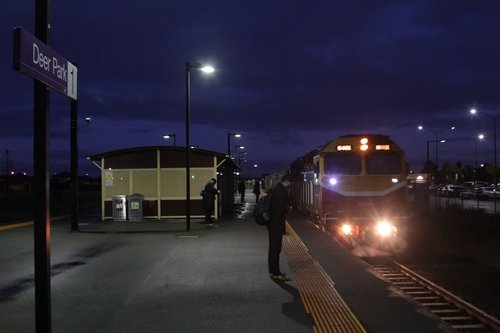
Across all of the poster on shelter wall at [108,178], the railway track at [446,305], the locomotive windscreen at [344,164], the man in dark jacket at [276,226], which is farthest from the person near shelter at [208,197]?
the man in dark jacket at [276,226]

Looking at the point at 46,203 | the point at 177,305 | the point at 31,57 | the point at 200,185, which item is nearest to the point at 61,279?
the point at 177,305

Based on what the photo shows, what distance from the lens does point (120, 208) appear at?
22.9m

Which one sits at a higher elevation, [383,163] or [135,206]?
[383,163]

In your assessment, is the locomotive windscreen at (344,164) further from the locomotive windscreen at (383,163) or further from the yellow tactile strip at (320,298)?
the yellow tactile strip at (320,298)

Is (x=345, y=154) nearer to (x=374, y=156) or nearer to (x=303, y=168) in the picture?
(x=374, y=156)

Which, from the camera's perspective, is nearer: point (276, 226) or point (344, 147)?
point (276, 226)

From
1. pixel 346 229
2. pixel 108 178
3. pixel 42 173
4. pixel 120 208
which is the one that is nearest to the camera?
pixel 42 173

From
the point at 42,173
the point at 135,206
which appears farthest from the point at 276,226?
the point at 135,206

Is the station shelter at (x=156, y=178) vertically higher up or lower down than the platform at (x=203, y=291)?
higher up

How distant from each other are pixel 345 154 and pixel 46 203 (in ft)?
43.3

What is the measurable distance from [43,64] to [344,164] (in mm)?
13235

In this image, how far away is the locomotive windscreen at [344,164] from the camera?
17.1 m

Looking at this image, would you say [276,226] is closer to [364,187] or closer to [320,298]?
[320,298]

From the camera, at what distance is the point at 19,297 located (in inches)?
342
